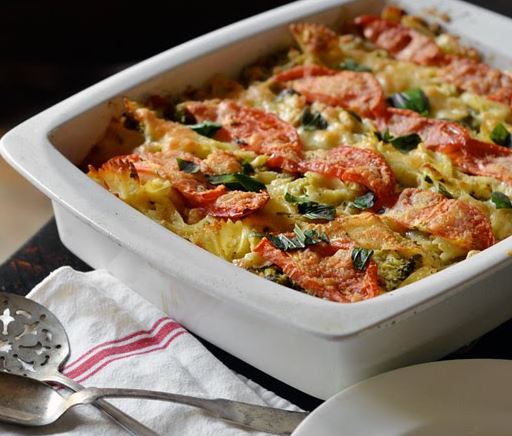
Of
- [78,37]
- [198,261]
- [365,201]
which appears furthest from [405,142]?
[78,37]

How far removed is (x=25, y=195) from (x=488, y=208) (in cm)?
256

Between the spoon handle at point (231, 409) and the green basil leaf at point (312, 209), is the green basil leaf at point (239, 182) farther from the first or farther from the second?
the spoon handle at point (231, 409)

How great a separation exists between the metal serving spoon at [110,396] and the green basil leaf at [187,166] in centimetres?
56

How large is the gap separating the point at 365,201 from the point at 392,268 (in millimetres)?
254

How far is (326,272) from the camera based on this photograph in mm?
1970

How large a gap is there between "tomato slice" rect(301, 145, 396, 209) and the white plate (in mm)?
487

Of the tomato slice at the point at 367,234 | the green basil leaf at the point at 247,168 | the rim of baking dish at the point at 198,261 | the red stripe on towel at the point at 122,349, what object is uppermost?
the rim of baking dish at the point at 198,261

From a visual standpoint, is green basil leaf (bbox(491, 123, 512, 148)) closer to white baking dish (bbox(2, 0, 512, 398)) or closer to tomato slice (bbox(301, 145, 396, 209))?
tomato slice (bbox(301, 145, 396, 209))

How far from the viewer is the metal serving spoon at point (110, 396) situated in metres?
1.88

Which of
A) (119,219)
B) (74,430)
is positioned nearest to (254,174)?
(119,219)

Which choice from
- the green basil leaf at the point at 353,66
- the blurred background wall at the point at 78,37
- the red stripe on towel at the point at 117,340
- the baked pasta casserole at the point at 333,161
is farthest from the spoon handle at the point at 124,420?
the blurred background wall at the point at 78,37

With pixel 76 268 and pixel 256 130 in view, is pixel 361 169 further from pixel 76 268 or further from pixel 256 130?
pixel 76 268

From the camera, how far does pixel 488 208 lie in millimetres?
2188

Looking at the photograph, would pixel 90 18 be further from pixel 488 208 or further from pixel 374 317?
pixel 374 317
